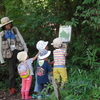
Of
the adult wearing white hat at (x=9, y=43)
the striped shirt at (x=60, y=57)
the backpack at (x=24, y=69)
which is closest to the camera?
the striped shirt at (x=60, y=57)

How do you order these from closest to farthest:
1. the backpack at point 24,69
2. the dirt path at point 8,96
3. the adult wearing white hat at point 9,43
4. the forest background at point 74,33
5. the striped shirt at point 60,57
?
1. the forest background at point 74,33
2. the striped shirt at point 60,57
3. the backpack at point 24,69
4. the adult wearing white hat at point 9,43
5. the dirt path at point 8,96

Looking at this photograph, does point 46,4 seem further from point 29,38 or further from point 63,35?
point 63,35

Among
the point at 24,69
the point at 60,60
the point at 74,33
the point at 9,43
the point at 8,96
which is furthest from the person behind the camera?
the point at 74,33

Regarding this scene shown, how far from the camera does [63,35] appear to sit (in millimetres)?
4285

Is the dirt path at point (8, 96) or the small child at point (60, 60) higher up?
the small child at point (60, 60)

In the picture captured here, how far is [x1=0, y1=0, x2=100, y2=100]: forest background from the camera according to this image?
3717 mm

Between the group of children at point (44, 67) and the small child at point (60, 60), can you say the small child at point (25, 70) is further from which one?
the small child at point (60, 60)

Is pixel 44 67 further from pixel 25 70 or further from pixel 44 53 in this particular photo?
pixel 25 70

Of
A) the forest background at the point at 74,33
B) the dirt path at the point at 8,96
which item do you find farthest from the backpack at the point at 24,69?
the forest background at the point at 74,33

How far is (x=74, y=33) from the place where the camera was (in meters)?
6.17

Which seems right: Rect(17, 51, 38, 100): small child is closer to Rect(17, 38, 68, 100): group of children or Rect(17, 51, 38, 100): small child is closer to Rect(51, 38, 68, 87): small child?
Rect(17, 38, 68, 100): group of children

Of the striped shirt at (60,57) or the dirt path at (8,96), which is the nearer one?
the striped shirt at (60,57)

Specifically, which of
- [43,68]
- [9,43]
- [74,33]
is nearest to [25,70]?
[43,68]

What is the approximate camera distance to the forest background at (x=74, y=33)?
3.72 meters
